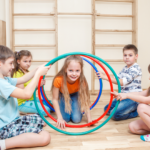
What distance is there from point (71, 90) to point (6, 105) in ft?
2.33

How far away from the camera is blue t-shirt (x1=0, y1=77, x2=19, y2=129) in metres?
1.17

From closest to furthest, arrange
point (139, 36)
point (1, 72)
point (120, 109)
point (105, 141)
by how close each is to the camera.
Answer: point (1, 72) < point (105, 141) < point (120, 109) < point (139, 36)

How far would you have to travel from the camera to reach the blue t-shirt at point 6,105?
117cm

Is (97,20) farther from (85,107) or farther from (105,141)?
(105,141)

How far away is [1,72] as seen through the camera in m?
1.22

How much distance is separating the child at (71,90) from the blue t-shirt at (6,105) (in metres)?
0.44

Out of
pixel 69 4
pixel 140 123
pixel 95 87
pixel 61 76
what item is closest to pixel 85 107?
pixel 61 76

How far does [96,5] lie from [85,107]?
223 centimetres

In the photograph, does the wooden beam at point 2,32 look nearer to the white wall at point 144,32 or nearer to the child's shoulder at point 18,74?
the child's shoulder at point 18,74

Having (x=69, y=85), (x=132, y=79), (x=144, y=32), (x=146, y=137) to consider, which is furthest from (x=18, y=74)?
(x=144, y=32)

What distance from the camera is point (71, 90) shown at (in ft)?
5.92

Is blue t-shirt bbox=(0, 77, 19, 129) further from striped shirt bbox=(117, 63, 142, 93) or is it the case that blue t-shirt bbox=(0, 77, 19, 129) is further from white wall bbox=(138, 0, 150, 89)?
white wall bbox=(138, 0, 150, 89)

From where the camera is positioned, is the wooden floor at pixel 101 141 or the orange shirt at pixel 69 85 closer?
the wooden floor at pixel 101 141

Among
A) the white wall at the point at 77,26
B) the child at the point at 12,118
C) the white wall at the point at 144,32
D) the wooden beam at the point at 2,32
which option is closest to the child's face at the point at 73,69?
the child at the point at 12,118
